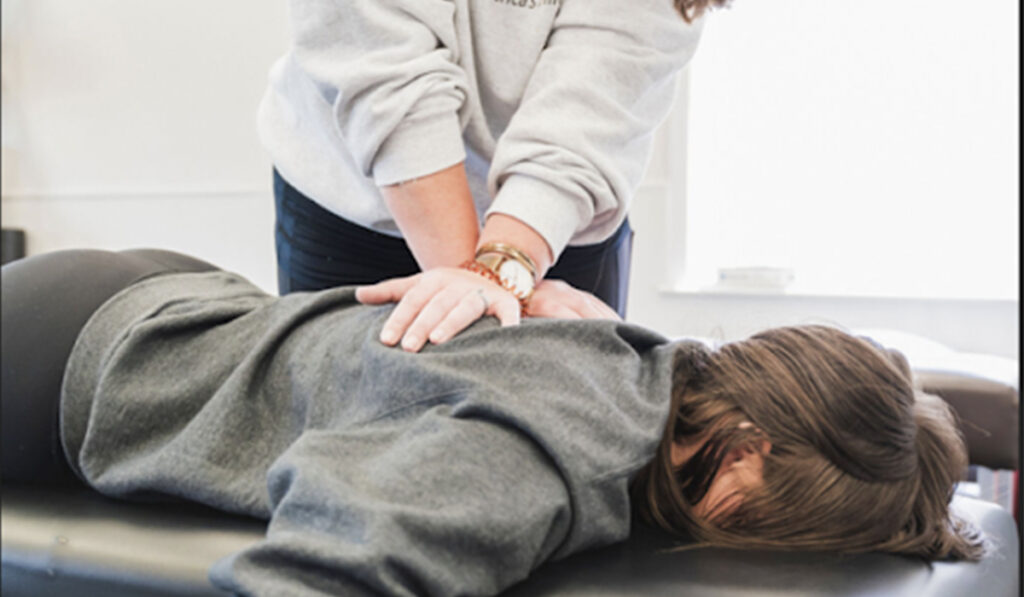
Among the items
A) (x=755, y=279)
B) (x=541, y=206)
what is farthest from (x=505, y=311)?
(x=755, y=279)

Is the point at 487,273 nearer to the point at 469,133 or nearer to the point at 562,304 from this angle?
the point at 562,304

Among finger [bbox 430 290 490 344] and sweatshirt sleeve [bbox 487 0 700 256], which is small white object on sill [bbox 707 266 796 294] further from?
finger [bbox 430 290 490 344]

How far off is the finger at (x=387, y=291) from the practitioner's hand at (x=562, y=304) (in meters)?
0.16

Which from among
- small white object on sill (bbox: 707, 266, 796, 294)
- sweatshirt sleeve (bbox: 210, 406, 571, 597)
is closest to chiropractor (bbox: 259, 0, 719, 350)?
sweatshirt sleeve (bbox: 210, 406, 571, 597)

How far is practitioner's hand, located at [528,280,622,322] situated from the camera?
958 millimetres

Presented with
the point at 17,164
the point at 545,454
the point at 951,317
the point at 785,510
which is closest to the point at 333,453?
the point at 545,454

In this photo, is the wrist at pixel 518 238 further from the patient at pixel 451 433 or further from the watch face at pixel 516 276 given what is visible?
the patient at pixel 451 433

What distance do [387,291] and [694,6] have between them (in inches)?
21.8

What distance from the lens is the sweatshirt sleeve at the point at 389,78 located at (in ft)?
3.29

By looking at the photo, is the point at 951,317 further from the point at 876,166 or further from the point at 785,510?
the point at 785,510

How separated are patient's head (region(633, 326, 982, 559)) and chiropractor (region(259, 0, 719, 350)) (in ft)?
0.79

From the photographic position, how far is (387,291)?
857mm

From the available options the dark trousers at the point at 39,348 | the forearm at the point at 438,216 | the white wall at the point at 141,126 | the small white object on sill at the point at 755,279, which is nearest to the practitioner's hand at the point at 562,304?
the forearm at the point at 438,216

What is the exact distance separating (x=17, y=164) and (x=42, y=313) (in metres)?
4.20
